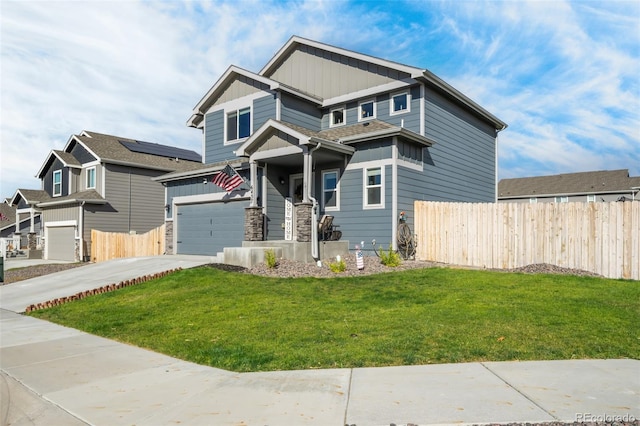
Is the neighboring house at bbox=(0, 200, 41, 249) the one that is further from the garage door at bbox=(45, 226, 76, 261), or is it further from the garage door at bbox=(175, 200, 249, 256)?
the garage door at bbox=(175, 200, 249, 256)

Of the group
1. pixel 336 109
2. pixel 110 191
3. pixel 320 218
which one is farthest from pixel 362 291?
pixel 110 191

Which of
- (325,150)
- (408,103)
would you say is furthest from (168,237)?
(408,103)

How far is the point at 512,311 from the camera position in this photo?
7.47 metres

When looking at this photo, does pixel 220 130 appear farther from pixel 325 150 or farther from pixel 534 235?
pixel 534 235

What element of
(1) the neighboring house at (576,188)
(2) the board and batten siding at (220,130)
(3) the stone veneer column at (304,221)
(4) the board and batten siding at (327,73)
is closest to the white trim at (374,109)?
(4) the board and batten siding at (327,73)

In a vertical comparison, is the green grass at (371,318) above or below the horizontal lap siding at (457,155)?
below

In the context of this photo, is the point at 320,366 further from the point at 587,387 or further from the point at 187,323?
the point at 187,323

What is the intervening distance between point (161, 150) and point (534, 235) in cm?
2563

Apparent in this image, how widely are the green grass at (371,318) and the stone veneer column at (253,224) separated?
4008 millimetres

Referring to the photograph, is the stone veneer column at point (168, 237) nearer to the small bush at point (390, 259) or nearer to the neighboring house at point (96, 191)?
the neighboring house at point (96, 191)

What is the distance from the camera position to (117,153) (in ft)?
90.0

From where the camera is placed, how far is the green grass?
569 cm

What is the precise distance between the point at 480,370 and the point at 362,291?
16.8 ft

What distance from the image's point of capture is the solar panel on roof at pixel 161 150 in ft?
96.2
